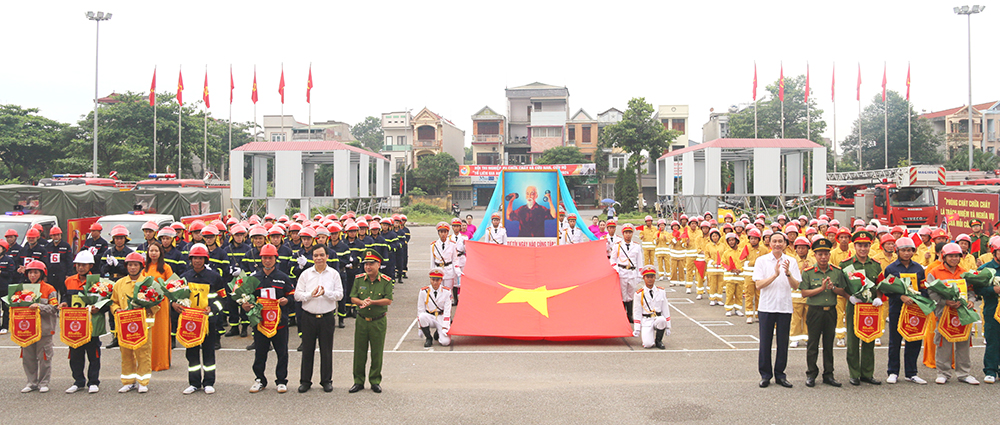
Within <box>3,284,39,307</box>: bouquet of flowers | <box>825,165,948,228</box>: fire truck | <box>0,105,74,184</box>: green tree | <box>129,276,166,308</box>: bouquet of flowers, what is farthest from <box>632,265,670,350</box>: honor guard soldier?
<box>0,105,74,184</box>: green tree

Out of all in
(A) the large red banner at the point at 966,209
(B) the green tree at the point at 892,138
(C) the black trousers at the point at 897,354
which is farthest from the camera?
(B) the green tree at the point at 892,138

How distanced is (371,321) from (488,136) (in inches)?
2227

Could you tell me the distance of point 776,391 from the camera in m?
7.21

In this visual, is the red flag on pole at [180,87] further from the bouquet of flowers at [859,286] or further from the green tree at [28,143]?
the bouquet of flowers at [859,286]

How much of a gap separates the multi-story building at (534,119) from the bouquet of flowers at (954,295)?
55162mm

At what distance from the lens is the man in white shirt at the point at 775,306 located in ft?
24.0

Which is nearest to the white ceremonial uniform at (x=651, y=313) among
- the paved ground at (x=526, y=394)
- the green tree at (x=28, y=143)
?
the paved ground at (x=526, y=394)

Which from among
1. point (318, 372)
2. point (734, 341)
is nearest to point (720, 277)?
point (734, 341)

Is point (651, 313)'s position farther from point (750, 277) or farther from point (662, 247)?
point (662, 247)

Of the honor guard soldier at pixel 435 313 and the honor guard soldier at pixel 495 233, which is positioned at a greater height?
the honor guard soldier at pixel 495 233

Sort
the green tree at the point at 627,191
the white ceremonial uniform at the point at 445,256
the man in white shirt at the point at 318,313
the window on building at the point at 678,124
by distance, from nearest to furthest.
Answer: the man in white shirt at the point at 318,313, the white ceremonial uniform at the point at 445,256, the green tree at the point at 627,191, the window on building at the point at 678,124

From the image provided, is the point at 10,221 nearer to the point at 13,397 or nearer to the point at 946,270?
the point at 13,397

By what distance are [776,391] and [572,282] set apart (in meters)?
4.37

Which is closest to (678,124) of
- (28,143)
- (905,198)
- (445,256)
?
(905,198)
